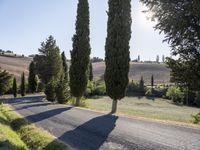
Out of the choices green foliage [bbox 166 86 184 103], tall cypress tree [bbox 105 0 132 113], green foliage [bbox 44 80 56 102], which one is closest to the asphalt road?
tall cypress tree [bbox 105 0 132 113]

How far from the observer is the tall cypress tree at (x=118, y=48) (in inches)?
1332

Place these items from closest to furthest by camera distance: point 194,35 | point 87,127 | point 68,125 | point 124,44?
point 194,35, point 87,127, point 68,125, point 124,44

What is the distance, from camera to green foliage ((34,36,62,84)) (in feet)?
299

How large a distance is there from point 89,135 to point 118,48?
52.8 ft

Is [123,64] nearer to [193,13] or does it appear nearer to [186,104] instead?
[193,13]

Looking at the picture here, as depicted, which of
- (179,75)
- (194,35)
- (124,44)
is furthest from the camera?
(124,44)

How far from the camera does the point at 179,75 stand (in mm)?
17453

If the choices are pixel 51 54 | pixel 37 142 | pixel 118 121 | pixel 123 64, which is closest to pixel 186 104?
pixel 51 54

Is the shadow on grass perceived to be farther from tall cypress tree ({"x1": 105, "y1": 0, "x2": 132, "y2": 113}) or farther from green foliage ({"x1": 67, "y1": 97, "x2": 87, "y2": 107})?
green foliage ({"x1": 67, "y1": 97, "x2": 87, "y2": 107})

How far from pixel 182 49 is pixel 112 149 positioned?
17.7 ft

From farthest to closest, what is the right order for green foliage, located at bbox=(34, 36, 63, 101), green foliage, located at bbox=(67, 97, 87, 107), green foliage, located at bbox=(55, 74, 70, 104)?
green foliage, located at bbox=(34, 36, 63, 101)
green foliage, located at bbox=(55, 74, 70, 104)
green foliage, located at bbox=(67, 97, 87, 107)

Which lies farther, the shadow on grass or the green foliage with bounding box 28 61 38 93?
the green foliage with bounding box 28 61 38 93

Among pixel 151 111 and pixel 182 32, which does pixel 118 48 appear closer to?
pixel 182 32

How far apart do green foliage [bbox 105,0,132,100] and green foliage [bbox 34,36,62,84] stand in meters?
55.8
